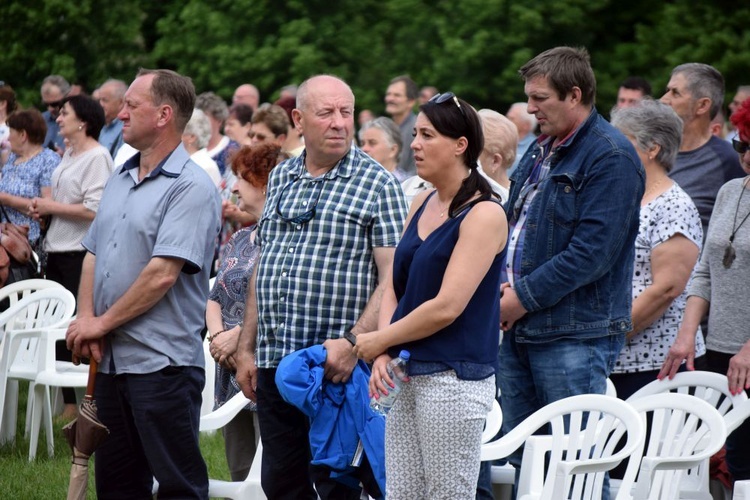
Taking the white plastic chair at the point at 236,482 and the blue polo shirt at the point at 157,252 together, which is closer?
the blue polo shirt at the point at 157,252

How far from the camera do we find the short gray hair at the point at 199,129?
30.8 feet

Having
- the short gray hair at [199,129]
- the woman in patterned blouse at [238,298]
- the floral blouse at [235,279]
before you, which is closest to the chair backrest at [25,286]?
the short gray hair at [199,129]

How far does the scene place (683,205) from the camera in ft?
17.2

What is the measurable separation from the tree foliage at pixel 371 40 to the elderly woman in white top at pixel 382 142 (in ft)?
30.9

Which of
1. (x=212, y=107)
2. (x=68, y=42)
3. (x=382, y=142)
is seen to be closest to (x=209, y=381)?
(x=382, y=142)

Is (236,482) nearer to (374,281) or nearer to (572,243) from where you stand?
(374,281)

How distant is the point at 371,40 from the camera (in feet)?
63.3

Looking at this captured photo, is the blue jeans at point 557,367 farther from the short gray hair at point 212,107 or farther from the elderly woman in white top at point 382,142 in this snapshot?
the short gray hair at point 212,107

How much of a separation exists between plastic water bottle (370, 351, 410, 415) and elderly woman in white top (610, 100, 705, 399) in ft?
5.28

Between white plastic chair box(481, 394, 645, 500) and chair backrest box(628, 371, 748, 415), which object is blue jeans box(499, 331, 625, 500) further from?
chair backrest box(628, 371, 748, 415)

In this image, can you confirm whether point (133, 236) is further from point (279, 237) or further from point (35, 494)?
point (35, 494)

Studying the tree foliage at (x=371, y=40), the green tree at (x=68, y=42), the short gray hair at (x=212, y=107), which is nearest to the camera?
the short gray hair at (x=212, y=107)

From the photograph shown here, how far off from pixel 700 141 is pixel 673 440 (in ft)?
7.79

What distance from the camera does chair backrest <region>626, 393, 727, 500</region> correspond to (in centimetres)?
423
